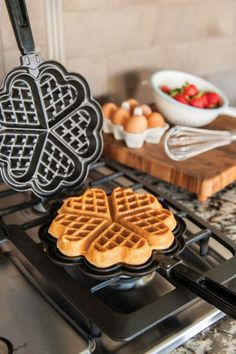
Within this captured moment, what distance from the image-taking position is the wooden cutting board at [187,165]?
86cm

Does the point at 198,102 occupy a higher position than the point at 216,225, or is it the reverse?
the point at 198,102

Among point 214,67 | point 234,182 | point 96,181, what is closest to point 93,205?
point 96,181

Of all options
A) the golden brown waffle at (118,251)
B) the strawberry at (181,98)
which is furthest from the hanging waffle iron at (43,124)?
the strawberry at (181,98)

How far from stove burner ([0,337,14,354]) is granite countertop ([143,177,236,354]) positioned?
0.20 metres

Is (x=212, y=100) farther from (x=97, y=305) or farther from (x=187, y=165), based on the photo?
(x=97, y=305)

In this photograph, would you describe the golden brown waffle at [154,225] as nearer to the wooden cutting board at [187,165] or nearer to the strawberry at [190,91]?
the wooden cutting board at [187,165]

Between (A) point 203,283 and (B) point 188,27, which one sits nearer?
(A) point 203,283

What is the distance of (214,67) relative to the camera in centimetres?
138

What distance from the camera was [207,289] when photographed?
21.3 inches

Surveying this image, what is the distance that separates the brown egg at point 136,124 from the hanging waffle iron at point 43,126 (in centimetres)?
16

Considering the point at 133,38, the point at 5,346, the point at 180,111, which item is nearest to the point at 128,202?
the point at 5,346

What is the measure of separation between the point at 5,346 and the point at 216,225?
0.44m

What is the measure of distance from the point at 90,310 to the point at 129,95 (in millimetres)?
763

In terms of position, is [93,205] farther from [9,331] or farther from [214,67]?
[214,67]
